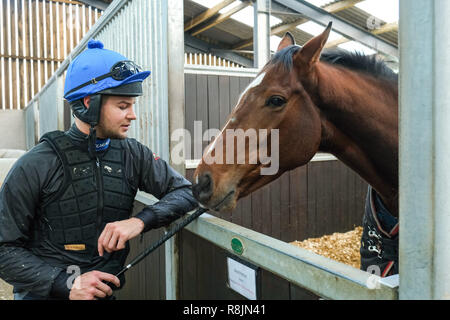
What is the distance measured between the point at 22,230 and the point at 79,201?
0.19 m

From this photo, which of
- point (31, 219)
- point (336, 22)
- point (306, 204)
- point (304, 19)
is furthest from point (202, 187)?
point (304, 19)

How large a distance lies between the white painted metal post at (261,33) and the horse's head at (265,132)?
8.89ft

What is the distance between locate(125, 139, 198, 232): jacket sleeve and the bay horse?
218 mm

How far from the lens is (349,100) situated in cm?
133

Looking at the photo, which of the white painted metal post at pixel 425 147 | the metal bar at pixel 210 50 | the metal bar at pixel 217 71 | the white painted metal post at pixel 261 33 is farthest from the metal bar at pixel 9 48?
the white painted metal post at pixel 425 147

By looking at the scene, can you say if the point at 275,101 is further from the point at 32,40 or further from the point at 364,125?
the point at 32,40

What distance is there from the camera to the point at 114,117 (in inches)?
50.9

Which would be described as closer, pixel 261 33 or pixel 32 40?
pixel 261 33

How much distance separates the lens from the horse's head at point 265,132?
1233 millimetres

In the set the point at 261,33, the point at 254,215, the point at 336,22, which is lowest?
the point at 254,215

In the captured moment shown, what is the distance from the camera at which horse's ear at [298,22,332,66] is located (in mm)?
1222

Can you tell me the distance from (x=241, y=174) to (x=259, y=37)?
312cm

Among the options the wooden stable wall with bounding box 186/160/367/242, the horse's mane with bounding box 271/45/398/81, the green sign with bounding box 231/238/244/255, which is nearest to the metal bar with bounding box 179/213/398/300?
the green sign with bounding box 231/238/244/255

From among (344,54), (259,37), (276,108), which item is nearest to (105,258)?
(276,108)
